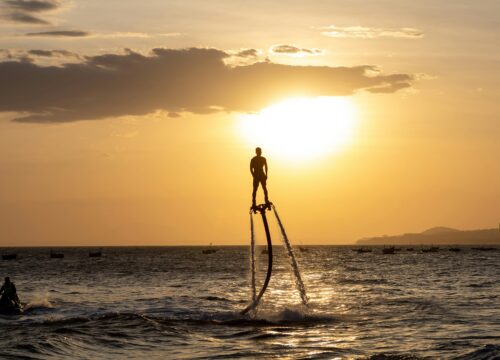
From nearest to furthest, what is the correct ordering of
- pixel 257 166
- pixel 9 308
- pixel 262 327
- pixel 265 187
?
pixel 265 187 → pixel 257 166 → pixel 262 327 → pixel 9 308

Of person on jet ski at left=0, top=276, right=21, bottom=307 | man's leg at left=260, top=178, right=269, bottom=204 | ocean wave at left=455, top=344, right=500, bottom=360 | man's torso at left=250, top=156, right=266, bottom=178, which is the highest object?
man's torso at left=250, top=156, right=266, bottom=178

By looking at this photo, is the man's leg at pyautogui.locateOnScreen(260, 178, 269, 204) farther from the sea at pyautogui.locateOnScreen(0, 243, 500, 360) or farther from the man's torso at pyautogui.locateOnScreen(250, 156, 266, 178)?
the sea at pyautogui.locateOnScreen(0, 243, 500, 360)

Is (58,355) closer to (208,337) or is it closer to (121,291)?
(208,337)

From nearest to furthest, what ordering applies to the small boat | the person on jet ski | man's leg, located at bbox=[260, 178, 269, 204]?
man's leg, located at bbox=[260, 178, 269, 204] → the small boat → the person on jet ski

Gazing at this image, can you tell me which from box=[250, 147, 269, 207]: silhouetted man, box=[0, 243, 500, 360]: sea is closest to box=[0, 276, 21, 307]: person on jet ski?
box=[0, 243, 500, 360]: sea

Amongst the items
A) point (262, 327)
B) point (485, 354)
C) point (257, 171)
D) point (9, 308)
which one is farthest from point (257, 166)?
point (9, 308)

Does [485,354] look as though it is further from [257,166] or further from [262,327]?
[262,327]

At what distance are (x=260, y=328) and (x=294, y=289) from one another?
3290cm

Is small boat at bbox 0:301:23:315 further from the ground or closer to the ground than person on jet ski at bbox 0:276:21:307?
closer to the ground

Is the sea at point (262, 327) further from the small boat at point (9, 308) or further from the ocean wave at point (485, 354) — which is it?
the small boat at point (9, 308)

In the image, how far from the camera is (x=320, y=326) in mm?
39469

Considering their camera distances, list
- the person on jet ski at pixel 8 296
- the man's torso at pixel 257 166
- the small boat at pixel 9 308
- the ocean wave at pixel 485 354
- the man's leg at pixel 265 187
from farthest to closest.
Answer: the person on jet ski at pixel 8 296
the small boat at pixel 9 308
the man's torso at pixel 257 166
the man's leg at pixel 265 187
the ocean wave at pixel 485 354

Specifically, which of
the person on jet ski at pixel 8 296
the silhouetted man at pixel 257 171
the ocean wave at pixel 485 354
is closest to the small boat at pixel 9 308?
the person on jet ski at pixel 8 296

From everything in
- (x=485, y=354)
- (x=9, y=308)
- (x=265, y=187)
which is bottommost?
(x=485, y=354)
